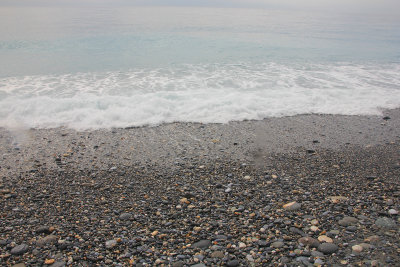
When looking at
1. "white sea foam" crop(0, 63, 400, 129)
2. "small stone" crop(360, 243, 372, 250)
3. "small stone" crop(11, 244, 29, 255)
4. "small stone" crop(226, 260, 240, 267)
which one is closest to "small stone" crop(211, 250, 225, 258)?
"small stone" crop(226, 260, 240, 267)

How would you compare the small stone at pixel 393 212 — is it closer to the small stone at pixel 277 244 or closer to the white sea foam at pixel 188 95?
the small stone at pixel 277 244

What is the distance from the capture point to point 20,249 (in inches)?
125

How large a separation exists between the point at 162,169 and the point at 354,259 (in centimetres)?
319

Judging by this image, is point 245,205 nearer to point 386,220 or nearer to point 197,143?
point 386,220

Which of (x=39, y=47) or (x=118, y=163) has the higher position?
(x=39, y=47)

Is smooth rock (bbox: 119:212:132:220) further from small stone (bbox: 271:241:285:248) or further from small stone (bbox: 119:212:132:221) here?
small stone (bbox: 271:241:285:248)

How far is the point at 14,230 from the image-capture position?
350 cm

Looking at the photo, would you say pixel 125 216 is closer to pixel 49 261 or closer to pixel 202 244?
pixel 49 261

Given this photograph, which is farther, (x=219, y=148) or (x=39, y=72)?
(x=39, y=72)

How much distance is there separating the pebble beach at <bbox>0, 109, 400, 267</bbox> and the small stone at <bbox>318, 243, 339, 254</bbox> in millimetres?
13

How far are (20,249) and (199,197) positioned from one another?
226 centimetres

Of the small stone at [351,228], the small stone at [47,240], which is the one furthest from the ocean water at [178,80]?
the small stone at [351,228]

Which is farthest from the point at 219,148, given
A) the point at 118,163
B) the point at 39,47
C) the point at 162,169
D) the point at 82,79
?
the point at 39,47

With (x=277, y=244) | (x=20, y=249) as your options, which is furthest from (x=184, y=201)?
(x=20, y=249)
